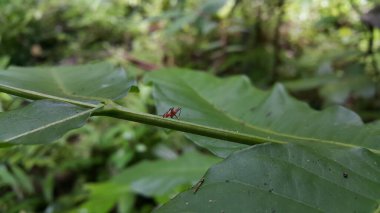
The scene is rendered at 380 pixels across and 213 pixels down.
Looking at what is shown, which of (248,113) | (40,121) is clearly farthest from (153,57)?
(40,121)

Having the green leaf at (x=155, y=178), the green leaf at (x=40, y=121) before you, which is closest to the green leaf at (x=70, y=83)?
the green leaf at (x=40, y=121)

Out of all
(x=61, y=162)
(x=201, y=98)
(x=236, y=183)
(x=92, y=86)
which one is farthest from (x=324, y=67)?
(x=236, y=183)

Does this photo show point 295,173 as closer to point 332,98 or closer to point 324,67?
point 332,98

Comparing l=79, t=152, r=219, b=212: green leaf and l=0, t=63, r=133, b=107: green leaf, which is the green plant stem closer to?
l=0, t=63, r=133, b=107: green leaf

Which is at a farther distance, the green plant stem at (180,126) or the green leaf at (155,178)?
the green leaf at (155,178)

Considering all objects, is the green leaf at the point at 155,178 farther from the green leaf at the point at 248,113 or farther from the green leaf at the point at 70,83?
the green leaf at the point at 70,83

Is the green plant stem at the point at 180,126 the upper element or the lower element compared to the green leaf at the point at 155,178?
upper

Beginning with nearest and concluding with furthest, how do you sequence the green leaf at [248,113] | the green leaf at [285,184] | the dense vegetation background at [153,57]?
the green leaf at [285,184] → the green leaf at [248,113] → the dense vegetation background at [153,57]

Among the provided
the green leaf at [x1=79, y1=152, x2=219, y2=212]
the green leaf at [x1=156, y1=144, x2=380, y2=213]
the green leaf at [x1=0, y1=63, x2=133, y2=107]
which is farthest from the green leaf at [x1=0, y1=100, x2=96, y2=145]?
the green leaf at [x1=79, y1=152, x2=219, y2=212]

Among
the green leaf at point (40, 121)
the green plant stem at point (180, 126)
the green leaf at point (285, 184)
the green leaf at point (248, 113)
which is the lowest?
the green leaf at point (248, 113)
